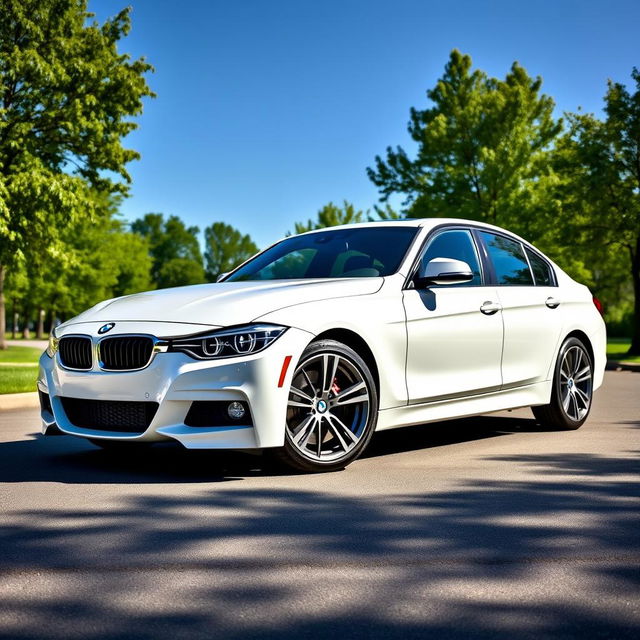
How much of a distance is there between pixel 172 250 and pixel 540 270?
380ft

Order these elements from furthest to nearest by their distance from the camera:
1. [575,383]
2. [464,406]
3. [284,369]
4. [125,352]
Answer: [575,383], [464,406], [125,352], [284,369]

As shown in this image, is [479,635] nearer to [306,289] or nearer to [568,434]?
[306,289]

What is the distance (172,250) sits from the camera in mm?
121812

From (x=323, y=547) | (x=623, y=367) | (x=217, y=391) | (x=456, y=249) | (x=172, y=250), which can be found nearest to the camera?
(x=323, y=547)

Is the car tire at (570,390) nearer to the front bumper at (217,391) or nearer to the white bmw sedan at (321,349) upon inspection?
the white bmw sedan at (321,349)

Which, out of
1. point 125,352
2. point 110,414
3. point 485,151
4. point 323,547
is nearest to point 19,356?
point 485,151

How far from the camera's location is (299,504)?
5000 millimetres

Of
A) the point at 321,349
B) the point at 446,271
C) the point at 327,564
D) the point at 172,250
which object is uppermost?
the point at 172,250

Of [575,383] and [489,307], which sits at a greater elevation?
[489,307]

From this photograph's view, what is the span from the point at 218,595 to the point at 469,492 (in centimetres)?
234

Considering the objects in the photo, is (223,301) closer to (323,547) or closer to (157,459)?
(157,459)

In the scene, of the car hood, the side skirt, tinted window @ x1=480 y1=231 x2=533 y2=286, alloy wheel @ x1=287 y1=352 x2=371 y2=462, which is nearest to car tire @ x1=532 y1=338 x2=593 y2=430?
the side skirt

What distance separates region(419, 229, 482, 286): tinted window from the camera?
23.3 ft

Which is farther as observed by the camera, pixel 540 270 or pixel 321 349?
pixel 540 270
